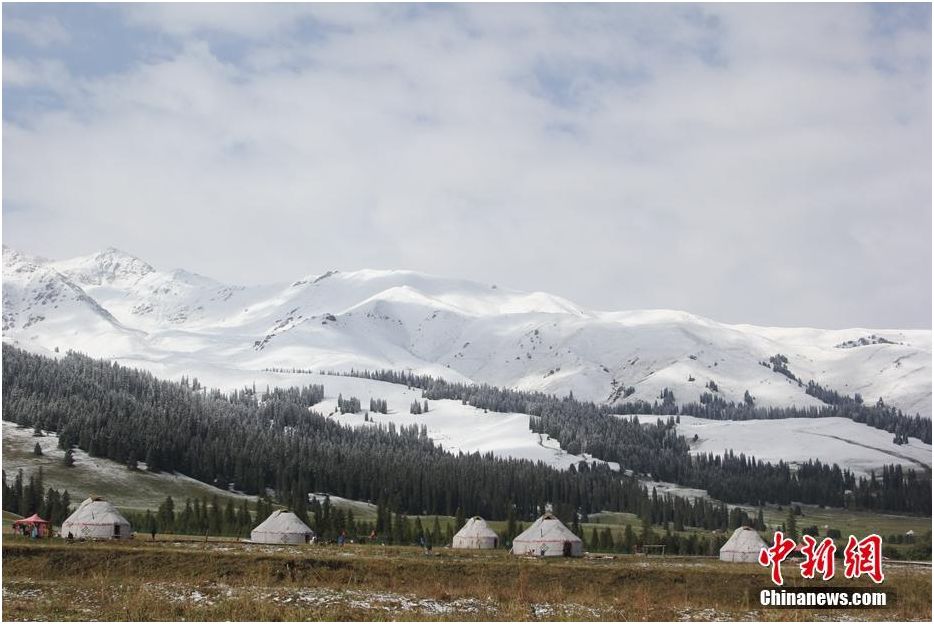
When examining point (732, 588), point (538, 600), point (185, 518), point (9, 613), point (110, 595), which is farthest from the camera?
point (185, 518)

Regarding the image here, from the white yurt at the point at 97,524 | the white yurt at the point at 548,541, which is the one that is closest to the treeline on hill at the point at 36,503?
the white yurt at the point at 97,524

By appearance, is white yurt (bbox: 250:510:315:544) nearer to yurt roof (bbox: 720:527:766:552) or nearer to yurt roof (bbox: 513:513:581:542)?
yurt roof (bbox: 513:513:581:542)

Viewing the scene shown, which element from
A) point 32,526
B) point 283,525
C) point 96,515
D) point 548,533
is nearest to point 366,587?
point 548,533

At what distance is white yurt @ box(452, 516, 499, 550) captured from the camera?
12262 cm

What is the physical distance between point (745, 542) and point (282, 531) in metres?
52.4

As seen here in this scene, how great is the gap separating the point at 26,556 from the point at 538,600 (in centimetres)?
3859

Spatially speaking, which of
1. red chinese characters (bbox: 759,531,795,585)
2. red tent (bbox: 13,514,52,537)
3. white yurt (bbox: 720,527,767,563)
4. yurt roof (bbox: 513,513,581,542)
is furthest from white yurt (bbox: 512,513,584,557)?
red tent (bbox: 13,514,52,537)

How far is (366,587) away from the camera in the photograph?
233ft

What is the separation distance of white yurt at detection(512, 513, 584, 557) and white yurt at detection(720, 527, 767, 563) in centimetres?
1642

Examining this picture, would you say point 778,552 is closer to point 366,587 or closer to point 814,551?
point 814,551

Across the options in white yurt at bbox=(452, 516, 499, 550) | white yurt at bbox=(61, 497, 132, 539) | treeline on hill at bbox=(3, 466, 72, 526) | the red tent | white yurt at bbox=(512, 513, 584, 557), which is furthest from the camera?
treeline on hill at bbox=(3, 466, 72, 526)

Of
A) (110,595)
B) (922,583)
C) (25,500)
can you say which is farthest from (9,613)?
(25,500)

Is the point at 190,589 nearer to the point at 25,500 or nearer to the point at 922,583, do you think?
the point at 922,583

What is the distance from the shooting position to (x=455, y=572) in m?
75.6
